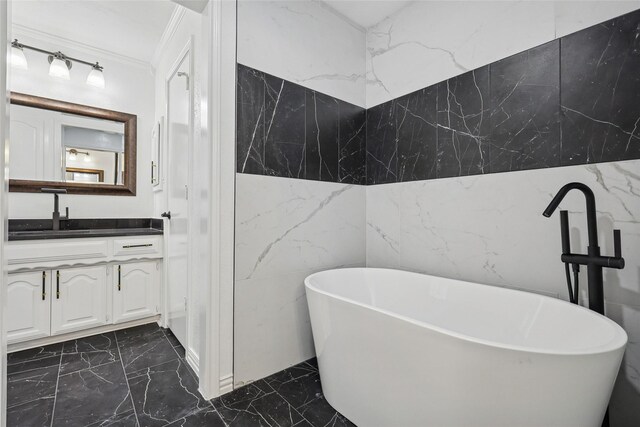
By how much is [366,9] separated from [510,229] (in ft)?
5.98

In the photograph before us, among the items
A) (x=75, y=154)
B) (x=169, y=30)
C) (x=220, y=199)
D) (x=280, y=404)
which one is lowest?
(x=280, y=404)

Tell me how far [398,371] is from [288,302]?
2.87 feet

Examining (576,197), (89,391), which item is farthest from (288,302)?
(576,197)

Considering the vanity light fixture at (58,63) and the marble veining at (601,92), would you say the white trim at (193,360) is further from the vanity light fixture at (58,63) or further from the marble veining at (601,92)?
the vanity light fixture at (58,63)

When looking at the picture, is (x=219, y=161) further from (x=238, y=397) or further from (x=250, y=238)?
(x=238, y=397)

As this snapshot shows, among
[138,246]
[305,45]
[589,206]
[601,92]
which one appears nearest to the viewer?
[589,206]

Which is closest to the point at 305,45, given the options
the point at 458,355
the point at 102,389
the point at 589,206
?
the point at 589,206

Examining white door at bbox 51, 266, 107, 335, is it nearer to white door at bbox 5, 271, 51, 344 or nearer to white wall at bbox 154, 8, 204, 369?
white door at bbox 5, 271, 51, 344

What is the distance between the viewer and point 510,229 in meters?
1.60

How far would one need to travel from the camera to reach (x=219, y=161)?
A: 1.56 meters

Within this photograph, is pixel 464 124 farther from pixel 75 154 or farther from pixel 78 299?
pixel 75 154

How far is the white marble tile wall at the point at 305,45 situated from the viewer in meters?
1.72

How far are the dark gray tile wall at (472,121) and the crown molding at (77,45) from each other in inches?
79.6

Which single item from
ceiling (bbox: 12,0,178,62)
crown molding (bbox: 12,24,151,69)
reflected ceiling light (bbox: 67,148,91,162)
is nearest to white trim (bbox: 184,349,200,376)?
reflected ceiling light (bbox: 67,148,91,162)
